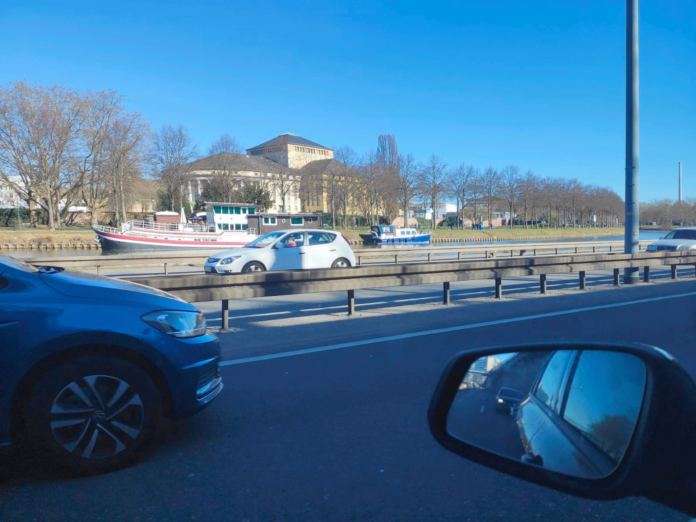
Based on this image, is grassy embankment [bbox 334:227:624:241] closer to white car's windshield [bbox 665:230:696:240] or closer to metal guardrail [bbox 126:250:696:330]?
white car's windshield [bbox 665:230:696:240]

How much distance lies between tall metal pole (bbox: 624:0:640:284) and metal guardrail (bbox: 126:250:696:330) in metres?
1.17

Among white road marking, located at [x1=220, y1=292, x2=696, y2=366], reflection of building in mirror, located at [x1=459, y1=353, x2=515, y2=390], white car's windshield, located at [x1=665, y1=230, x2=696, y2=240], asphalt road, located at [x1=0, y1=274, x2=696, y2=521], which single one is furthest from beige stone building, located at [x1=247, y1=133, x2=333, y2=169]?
reflection of building in mirror, located at [x1=459, y1=353, x2=515, y2=390]

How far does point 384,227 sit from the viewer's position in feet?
170

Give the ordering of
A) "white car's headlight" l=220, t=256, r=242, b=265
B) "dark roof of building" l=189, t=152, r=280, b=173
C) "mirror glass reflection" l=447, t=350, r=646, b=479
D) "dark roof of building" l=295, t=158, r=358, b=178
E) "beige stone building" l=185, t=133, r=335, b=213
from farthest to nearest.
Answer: "dark roof of building" l=295, t=158, r=358, b=178
"beige stone building" l=185, t=133, r=335, b=213
"dark roof of building" l=189, t=152, r=280, b=173
"white car's headlight" l=220, t=256, r=242, b=265
"mirror glass reflection" l=447, t=350, r=646, b=479

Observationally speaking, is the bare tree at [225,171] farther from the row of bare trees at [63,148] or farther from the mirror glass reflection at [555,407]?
the mirror glass reflection at [555,407]

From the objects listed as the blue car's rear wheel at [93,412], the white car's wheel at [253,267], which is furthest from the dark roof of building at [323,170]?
the blue car's rear wheel at [93,412]

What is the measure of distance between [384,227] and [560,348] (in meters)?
50.2

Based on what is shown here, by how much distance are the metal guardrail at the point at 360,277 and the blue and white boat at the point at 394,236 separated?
36174 millimetres

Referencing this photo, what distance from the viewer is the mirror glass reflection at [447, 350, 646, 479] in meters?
1.60

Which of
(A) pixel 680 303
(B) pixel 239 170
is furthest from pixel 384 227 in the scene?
(A) pixel 680 303

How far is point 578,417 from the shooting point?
176cm

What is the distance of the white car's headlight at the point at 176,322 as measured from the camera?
3760mm

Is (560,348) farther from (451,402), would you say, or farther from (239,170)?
(239,170)

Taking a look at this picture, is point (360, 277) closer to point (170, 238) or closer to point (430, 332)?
point (430, 332)
